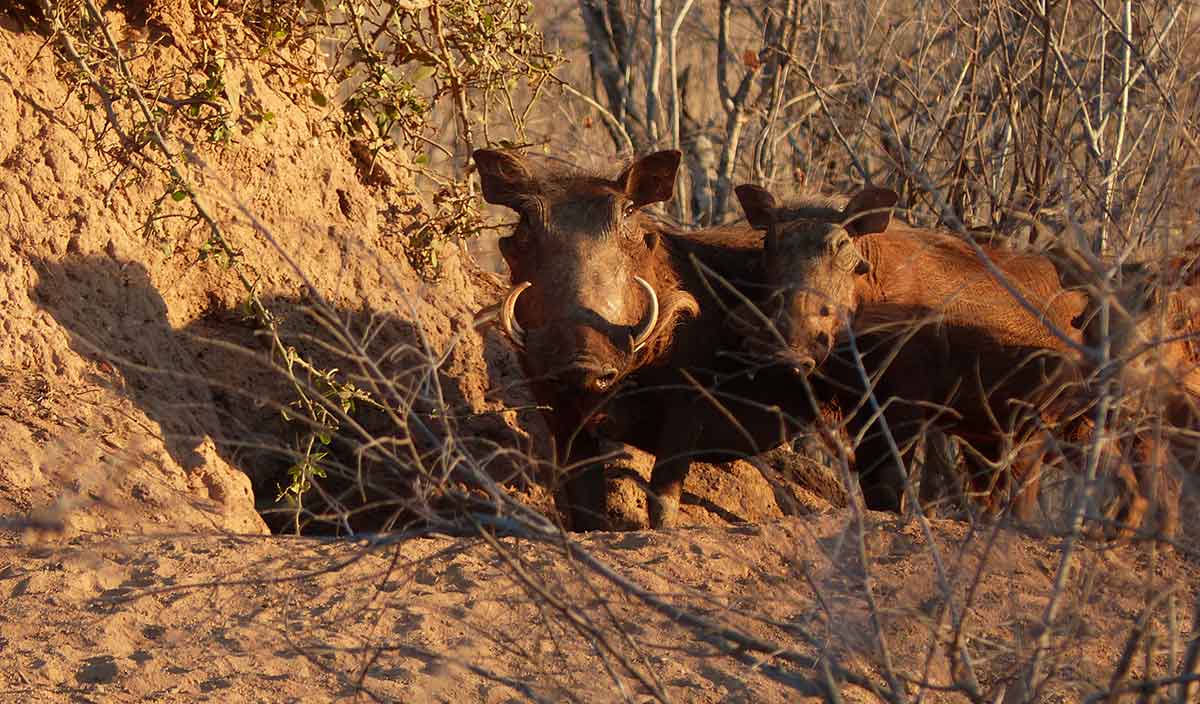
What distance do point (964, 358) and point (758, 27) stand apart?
3.88 metres

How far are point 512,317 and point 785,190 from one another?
304 cm

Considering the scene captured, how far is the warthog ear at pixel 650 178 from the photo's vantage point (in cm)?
630

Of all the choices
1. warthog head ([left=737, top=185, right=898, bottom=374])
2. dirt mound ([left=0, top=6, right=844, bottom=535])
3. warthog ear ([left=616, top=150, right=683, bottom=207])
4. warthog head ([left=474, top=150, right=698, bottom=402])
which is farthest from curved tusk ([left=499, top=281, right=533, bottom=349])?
warthog head ([left=737, top=185, right=898, bottom=374])

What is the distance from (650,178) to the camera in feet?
20.9

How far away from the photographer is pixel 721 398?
6449 millimetres

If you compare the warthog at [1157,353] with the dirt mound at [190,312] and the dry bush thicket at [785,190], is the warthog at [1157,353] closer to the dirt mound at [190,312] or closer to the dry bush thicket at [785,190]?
the dry bush thicket at [785,190]

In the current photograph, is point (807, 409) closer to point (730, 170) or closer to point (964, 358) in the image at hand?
point (964, 358)

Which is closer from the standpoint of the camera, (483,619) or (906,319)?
(483,619)

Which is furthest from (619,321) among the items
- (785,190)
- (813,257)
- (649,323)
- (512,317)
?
(785,190)

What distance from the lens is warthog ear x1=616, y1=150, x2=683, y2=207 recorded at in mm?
6305

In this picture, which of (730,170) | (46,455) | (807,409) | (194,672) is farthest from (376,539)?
(730,170)

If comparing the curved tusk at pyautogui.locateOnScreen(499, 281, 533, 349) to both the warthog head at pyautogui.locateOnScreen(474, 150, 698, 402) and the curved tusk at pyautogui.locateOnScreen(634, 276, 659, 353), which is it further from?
the curved tusk at pyautogui.locateOnScreen(634, 276, 659, 353)

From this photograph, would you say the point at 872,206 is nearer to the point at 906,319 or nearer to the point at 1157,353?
the point at 906,319

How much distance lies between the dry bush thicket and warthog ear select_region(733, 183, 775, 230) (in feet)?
1.73
